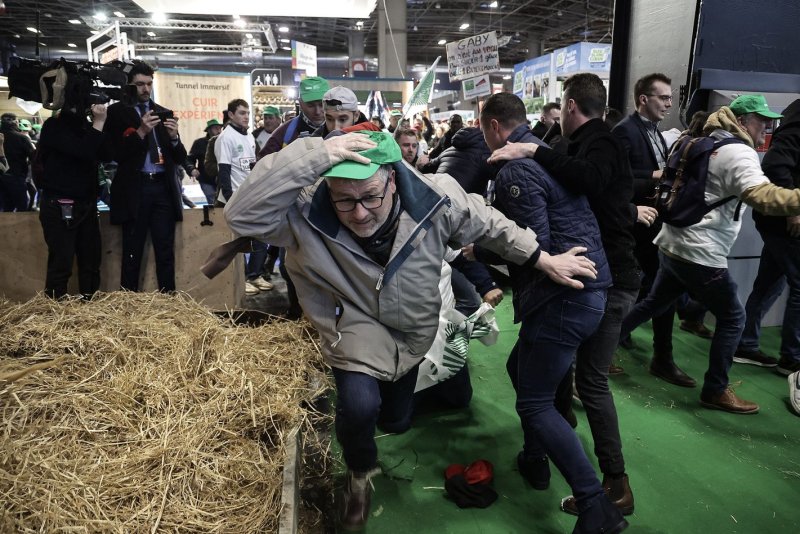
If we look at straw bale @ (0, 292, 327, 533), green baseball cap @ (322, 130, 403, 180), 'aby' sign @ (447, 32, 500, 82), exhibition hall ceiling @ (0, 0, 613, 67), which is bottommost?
straw bale @ (0, 292, 327, 533)

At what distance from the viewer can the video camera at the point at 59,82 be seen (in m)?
3.82

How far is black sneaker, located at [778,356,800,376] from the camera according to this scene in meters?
4.14

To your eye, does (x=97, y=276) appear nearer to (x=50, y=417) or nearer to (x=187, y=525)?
(x=50, y=417)

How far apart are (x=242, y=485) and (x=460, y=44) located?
8.54 meters

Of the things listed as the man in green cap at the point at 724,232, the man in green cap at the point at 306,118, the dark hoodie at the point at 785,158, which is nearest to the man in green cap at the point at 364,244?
the man in green cap at the point at 724,232

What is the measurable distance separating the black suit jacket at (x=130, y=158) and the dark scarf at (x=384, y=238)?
2943 mm

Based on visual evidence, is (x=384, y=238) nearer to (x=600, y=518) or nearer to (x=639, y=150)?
(x=600, y=518)

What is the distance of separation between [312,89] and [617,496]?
347 cm

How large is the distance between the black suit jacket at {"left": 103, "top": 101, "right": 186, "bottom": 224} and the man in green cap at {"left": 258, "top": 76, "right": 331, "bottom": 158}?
88 centimetres

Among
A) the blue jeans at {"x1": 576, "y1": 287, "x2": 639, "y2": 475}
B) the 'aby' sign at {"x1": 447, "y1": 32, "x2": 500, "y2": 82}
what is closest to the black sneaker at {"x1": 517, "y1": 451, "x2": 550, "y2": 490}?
the blue jeans at {"x1": 576, "y1": 287, "x2": 639, "y2": 475}

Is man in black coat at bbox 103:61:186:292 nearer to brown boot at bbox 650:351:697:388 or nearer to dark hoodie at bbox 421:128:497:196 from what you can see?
dark hoodie at bbox 421:128:497:196

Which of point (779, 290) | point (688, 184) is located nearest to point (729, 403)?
point (779, 290)

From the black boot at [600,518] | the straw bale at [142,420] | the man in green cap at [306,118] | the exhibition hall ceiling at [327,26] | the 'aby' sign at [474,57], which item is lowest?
the black boot at [600,518]

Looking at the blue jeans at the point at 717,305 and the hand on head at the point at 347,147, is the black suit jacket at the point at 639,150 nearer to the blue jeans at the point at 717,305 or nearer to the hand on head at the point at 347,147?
the blue jeans at the point at 717,305
